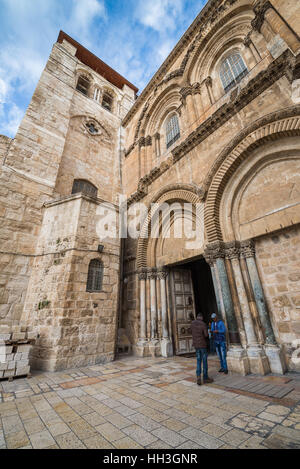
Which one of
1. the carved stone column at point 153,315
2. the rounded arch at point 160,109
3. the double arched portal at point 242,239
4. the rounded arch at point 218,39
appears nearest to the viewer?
the double arched portal at point 242,239

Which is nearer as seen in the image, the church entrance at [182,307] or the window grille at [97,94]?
the church entrance at [182,307]

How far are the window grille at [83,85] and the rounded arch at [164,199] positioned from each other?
11.8 metres

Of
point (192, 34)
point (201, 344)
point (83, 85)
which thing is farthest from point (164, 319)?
point (83, 85)

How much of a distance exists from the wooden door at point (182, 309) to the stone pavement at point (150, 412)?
272 cm

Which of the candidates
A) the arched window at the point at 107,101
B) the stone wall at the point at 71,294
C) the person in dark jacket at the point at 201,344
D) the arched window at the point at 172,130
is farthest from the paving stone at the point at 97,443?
the arched window at the point at 107,101

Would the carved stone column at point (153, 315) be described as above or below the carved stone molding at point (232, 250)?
below

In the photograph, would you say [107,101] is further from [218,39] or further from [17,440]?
[17,440]

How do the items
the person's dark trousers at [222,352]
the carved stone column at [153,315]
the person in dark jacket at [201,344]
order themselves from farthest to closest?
the carved stone column at [153,315] → the person's dark trousers at [222,352] → the person in dark jacket at [201,344]

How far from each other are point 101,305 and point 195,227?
430 centimetres

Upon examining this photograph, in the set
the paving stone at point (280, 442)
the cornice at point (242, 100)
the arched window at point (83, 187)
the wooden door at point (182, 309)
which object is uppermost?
the arched window at point (83, 187)

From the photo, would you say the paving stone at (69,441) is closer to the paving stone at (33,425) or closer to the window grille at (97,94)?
the paving stone at (33,425)

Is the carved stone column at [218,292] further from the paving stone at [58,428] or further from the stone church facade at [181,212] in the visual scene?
the paving stone at [58,428]

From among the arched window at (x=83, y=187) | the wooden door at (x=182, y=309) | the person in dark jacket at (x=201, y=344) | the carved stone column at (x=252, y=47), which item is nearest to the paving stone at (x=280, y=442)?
the person in dark jacket at (x=201, y=344)

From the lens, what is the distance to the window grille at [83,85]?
14656 mm
